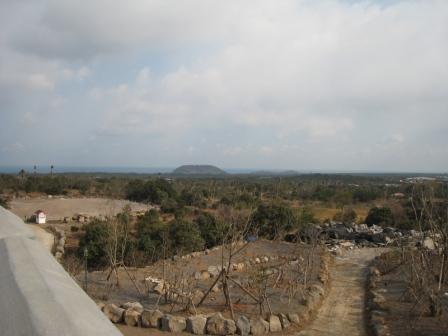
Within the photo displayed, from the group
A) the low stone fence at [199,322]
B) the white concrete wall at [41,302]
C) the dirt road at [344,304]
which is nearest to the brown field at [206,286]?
the dirt road at [344,304]

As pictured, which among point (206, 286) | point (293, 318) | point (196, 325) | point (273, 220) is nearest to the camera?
point (196, 325)

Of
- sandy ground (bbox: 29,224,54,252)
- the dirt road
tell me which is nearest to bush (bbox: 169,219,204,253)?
the dirt road

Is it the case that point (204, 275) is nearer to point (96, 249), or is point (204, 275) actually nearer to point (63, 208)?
point (96, 249)

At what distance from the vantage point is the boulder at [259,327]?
9680 millimetres

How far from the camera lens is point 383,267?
17562 millimetres

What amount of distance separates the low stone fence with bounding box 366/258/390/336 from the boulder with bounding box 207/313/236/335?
335cm

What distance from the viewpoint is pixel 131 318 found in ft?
32.1

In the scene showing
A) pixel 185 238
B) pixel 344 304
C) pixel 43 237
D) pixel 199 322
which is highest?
pixel 43 237

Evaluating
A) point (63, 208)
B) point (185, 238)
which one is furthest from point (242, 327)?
point (63, 208)

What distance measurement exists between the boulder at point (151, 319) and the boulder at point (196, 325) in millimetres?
701

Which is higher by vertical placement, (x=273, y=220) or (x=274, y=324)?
(x=273, y=220)

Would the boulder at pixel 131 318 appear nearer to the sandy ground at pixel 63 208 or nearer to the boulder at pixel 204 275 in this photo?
the boulder at pixel 204 275

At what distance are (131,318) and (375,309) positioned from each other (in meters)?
6.56

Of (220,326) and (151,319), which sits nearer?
(220,326)
